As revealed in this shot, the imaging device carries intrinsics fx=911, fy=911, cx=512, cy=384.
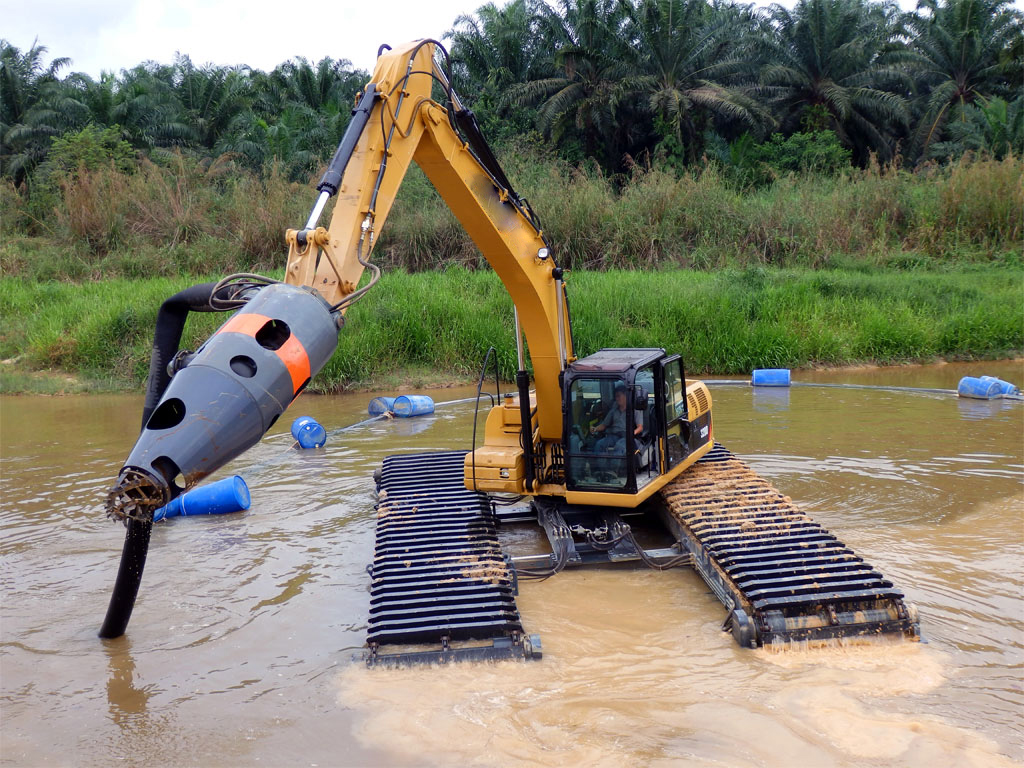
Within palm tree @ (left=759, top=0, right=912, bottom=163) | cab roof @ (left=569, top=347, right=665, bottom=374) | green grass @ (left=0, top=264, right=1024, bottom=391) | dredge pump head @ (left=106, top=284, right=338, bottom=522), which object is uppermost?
palm tree @ (left=759, top=0, right=912, bottom=163)

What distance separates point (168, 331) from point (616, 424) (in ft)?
11.5

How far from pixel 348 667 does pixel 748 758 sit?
2.60 meters

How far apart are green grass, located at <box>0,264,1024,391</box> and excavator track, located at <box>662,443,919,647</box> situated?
9.45 m

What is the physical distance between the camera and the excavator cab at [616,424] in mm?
7172

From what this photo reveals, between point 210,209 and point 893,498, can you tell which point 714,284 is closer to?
point 893,498

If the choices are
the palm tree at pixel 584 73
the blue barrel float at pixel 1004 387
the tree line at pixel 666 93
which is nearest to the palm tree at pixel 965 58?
the tree line at pixel 666 93

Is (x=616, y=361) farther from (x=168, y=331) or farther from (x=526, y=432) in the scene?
(x=168, y=331)

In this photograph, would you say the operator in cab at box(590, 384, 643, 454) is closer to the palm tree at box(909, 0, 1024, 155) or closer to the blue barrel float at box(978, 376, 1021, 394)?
the blue barrel float at box(978, 376, 1021, 394)

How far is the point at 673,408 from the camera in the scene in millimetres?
8039

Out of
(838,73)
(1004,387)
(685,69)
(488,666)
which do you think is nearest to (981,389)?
(1004,387)

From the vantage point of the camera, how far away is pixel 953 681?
557 centimetres

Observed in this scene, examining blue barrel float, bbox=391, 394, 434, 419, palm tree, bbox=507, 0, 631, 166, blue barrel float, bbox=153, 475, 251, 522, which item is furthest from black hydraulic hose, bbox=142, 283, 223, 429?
palm tree, bbox=507, 0, 631, 166

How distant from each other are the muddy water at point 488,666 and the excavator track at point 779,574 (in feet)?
0.57

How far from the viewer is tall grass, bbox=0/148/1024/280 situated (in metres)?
22.6
